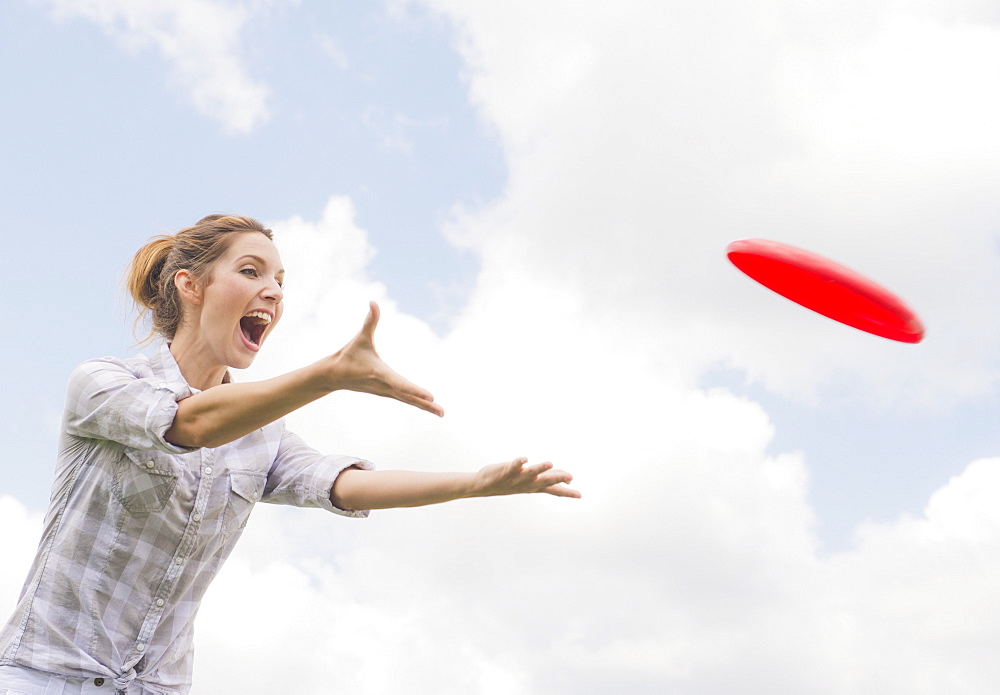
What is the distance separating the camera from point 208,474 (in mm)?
5465

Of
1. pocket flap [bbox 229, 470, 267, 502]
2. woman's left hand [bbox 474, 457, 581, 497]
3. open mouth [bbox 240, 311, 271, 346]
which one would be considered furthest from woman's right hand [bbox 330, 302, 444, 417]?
open mouth [bbox 240, 311, 271, 346]

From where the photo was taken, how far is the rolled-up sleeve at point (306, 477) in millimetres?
5816

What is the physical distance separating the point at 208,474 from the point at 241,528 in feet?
1.65

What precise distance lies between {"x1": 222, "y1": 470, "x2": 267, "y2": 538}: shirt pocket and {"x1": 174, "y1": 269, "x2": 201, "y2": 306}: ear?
1.12 meters

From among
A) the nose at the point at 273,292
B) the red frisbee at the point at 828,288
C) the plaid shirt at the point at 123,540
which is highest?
the red frisbee at the point at 828,288

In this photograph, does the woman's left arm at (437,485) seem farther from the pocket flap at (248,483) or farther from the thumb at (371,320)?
the thumb at (371,320)

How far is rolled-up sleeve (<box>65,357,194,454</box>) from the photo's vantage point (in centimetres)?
481

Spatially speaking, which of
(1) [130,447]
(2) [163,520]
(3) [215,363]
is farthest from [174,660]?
(3) [215,363]

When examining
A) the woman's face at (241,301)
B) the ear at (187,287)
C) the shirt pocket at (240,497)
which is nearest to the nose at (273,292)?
the woman's face at (241,301)

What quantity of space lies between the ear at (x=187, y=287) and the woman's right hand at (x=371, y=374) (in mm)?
2036

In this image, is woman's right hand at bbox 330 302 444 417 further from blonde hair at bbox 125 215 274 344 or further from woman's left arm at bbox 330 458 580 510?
blonde hair at bbox 125 215 274 344

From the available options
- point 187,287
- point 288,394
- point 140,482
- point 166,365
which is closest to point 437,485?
point 288,394

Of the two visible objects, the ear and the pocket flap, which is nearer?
the pocket flap

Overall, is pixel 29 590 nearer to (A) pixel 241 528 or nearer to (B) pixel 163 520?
(B) pixel 163 520
